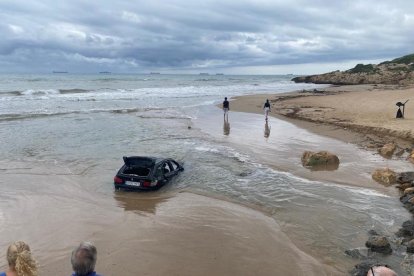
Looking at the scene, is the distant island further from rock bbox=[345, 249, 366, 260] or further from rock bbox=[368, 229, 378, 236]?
rock bbox=[345, 249, 366, 260]

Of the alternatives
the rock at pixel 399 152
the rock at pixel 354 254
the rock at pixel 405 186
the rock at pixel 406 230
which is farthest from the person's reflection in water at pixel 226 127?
the rock at pixel 354 254

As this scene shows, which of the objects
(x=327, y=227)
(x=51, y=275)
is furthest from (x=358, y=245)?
(x=51, y=275)

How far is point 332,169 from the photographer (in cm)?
1650

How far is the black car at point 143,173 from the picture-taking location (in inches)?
519

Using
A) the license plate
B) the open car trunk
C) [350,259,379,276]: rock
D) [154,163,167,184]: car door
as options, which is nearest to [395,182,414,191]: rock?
[350,259,379,276]: rock

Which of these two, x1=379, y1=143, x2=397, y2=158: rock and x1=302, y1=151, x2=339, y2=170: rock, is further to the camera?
x1=379, y1=143, x2=397, y2=158: rock

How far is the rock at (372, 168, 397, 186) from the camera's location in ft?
47.7

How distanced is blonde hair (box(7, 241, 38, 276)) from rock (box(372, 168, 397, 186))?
13.0 metres

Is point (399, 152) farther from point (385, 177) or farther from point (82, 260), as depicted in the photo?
point (82, 260)

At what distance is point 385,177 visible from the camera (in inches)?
579

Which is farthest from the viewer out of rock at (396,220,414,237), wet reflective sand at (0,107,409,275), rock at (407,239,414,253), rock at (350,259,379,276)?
rock at (396,220,414,237)

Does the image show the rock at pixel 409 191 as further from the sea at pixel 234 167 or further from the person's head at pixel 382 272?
the person's head at pixel 382 272

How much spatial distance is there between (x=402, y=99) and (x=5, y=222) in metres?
36.2

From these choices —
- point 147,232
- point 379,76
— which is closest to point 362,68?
point 379,76
